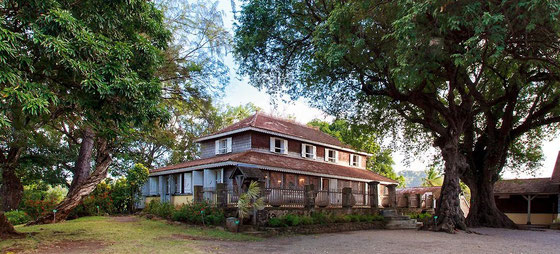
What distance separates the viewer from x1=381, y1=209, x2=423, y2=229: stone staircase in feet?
73.6

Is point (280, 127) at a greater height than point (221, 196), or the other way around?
point (280, 127)

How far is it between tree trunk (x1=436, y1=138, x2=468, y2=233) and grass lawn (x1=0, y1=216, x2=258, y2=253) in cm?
1013

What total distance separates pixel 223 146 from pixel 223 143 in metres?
0.22

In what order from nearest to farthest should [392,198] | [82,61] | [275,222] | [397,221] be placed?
[82,61] < [275,222] < [397,221] < [392,198]

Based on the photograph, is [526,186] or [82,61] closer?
[82,61]

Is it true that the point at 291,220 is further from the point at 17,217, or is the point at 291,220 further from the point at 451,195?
the point at 17,217

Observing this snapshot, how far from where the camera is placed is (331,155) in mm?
33281

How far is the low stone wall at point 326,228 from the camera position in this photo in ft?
53.4

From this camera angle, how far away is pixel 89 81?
9133mm

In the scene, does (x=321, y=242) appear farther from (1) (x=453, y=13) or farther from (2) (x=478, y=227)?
(2) (x=478, y=227)

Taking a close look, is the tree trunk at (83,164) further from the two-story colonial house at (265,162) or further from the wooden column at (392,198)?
the wooden column at (392,198)

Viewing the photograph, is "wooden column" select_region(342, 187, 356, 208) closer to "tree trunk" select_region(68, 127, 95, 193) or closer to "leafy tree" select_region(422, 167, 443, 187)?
"tree trunk" select_region(68, 127, 95, 193)

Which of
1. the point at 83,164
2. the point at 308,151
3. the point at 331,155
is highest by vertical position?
the point at 308,151

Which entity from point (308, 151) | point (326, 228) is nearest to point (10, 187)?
point (326, 228)
